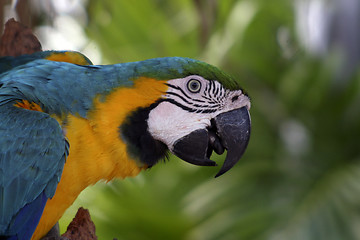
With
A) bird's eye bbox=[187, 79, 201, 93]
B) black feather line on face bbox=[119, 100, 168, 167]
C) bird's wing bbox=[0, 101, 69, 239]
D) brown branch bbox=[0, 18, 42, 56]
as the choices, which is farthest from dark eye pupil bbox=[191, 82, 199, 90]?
brown branch bbox=[0, 18, 42, 56]

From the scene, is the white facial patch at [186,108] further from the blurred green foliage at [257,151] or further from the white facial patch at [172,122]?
the blurred green foliage at [257,151]

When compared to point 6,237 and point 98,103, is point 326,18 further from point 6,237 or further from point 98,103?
point 6,237

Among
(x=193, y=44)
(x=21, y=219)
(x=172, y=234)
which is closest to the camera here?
(x=21, y=219)

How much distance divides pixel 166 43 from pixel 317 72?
1300mm

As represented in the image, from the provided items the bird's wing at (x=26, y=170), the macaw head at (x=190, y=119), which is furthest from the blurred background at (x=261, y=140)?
the bird's wing at (x=26, y=170)

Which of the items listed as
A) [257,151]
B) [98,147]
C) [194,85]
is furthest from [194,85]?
[257,151]

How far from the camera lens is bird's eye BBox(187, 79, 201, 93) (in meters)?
1.36

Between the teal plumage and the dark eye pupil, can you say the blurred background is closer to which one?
the teal plumage

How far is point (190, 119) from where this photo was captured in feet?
4.46

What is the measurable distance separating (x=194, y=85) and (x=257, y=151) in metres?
2.69

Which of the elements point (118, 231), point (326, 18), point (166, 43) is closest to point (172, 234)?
point (118, 231)

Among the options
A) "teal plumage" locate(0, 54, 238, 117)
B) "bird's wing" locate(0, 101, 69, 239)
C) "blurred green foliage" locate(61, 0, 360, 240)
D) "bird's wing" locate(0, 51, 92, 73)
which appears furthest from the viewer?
"blurred green foliage" locate(61, 0, 360, 240)

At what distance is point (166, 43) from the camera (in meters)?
3.82

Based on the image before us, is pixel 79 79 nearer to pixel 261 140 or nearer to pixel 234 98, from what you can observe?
pixel 234 98
